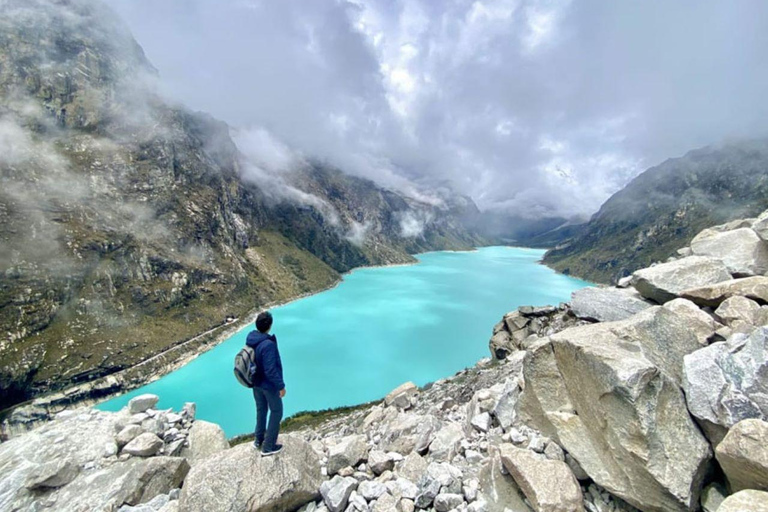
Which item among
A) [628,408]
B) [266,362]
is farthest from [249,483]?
[628,408]

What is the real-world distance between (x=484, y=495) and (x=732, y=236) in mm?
12576

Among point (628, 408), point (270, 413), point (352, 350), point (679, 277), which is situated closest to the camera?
point (628, 408)

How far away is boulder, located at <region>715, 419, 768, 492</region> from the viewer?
14.0 feet

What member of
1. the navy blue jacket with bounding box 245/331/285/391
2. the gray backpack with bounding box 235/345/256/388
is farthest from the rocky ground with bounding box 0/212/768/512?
the gray backpack with bounding box 235/345/256/388

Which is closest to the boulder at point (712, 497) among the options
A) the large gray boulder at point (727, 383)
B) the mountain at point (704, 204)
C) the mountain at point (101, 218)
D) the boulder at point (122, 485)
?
the large gray boulder at point (727, 383)

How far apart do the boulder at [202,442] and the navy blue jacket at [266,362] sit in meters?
5.41

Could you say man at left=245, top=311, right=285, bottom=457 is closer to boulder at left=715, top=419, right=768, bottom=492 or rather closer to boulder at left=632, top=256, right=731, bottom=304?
boulder at left=715, top=419, right=768, bottom=492

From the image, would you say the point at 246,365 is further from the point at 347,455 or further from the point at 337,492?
the point at 347,455

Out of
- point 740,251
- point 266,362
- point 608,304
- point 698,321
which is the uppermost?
point 740,251

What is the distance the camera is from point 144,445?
10.4 m

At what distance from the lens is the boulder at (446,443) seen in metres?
8.50

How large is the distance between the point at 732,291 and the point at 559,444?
5.76 meters

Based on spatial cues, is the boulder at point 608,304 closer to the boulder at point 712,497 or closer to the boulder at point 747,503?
the boulder at point 712,497

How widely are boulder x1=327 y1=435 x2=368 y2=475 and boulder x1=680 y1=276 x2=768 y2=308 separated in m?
9.70
